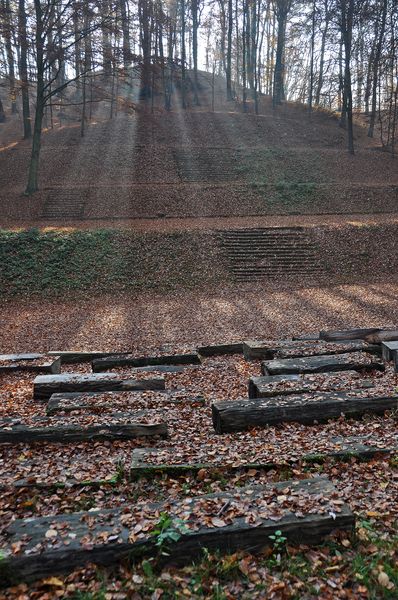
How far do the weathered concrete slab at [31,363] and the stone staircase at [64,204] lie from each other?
13.7 metres

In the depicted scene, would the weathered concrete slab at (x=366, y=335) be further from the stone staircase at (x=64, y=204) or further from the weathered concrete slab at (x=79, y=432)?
the stone staircase at (x=64, y=204)

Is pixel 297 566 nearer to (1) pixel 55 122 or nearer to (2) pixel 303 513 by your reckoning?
(2) pixel 303 513

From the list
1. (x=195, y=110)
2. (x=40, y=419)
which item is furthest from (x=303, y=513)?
(x=195, y=110)

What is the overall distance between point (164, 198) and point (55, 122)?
78.7 ft

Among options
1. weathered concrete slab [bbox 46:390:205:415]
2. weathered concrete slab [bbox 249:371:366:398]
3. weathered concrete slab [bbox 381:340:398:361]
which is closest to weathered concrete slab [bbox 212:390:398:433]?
weathered concrete slab [bbox 249:371:366:398]

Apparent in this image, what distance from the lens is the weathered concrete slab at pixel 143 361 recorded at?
897 cm

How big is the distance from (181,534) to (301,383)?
335cm

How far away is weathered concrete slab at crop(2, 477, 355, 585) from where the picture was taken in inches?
122

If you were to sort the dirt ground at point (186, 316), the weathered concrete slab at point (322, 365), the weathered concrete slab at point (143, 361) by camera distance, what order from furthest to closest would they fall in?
the dirt ground at point (186, 316) < the weathered concrete slab at point (143, 361) < the weathered concrete slab at point (322, 365)

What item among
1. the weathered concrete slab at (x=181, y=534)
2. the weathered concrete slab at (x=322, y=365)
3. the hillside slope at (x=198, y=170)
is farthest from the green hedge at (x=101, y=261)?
the weathered concrete slab at (x=181, y=534)

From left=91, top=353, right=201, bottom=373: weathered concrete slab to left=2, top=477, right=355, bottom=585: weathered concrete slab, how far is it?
546 cm

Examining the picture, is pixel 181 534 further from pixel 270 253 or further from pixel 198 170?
pixel 198 170

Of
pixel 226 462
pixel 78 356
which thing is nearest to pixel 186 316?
pixel 78 356

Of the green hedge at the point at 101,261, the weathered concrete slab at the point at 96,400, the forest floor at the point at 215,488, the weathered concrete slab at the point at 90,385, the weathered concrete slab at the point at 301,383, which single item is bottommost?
the weathered concrete slab at the point at 90,385
